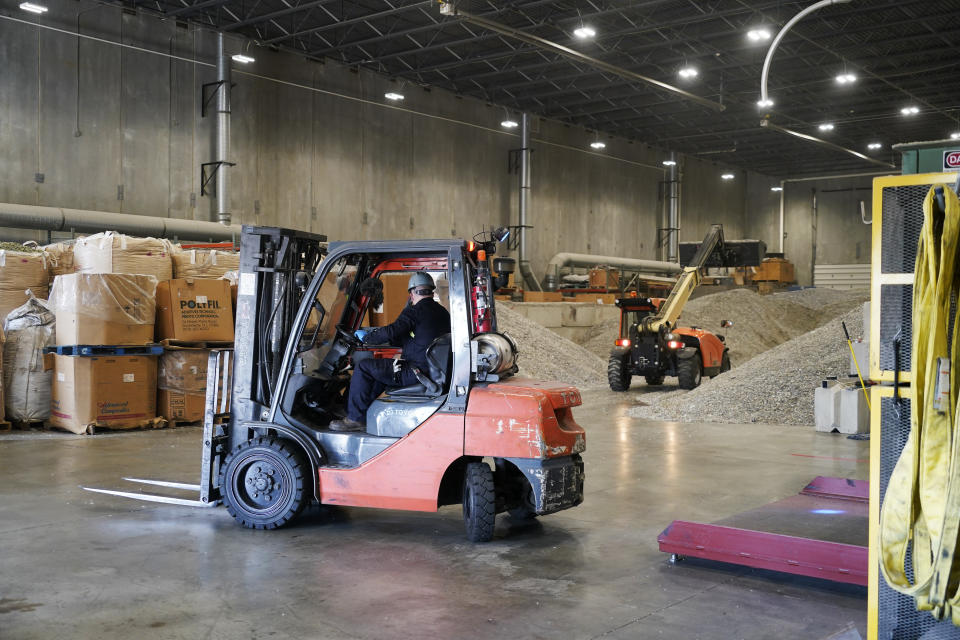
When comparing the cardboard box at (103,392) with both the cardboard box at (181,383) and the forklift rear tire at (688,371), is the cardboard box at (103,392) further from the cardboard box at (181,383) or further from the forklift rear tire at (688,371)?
the forklift rear tire at (688,371)

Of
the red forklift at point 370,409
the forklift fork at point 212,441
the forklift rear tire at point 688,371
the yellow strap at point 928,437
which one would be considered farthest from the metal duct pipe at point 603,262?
the yellow strap at point 928,437

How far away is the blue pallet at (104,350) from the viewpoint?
10312mm

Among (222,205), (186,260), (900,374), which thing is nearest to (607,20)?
(222,205)

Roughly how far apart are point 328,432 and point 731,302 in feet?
77.6

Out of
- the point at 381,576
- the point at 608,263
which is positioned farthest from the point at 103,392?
the point at 608,263

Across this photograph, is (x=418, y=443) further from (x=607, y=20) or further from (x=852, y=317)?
(x=607, y=20)

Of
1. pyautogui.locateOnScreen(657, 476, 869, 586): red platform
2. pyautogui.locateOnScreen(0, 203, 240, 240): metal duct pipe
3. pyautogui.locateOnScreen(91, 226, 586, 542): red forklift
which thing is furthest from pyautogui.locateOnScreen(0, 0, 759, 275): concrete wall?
pyautogui.locateOnScreen(657, 476, 869, 586): red platform

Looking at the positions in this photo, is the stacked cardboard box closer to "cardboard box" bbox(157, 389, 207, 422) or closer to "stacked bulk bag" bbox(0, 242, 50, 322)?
"cardboard box" bbox(157, 389, 207, 422)

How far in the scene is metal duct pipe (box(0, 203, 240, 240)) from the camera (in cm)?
1619

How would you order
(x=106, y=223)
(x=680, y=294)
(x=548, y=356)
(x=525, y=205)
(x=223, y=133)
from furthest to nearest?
(x=525, y=205) < (x=223, y=133) < (x=548, y=356) < (x=106, y=223) < (x=680, y=294)

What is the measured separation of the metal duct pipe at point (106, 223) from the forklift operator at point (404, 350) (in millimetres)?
12650

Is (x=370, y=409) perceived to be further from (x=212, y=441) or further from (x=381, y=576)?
(x=381, y=576)

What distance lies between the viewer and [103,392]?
10.6m

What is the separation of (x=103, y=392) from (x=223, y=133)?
10.4m
